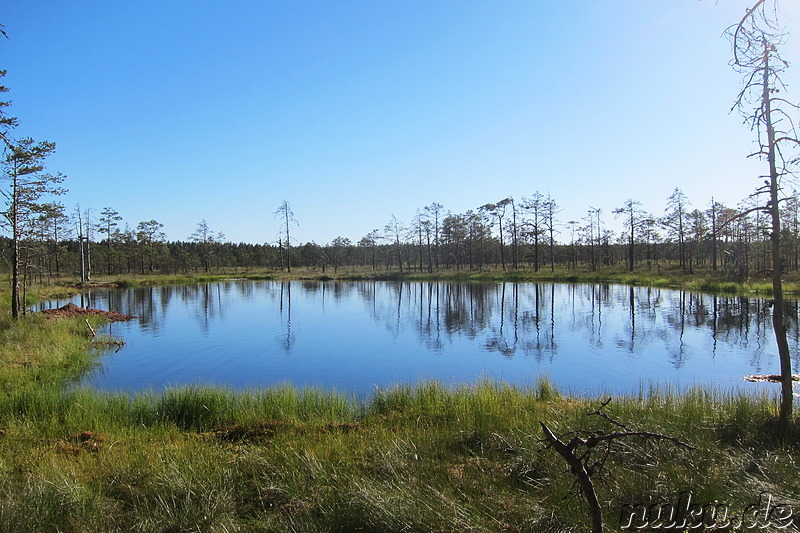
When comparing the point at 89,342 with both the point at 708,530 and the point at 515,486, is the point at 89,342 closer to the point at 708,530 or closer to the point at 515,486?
the point at 515,486

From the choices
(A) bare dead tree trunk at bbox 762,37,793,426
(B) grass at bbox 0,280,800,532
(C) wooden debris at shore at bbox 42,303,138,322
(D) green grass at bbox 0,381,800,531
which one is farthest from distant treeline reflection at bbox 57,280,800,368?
(D) green grass at bbox 0,381,800,531

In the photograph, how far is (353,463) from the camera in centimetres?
539

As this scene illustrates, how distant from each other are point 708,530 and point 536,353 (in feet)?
47.8

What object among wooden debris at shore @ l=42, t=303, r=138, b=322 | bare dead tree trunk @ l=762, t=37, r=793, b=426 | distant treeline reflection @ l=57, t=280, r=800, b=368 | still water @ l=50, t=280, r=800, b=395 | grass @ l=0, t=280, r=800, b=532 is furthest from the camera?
wooden debris at shore @ l=42, t=303, r=138, b=322

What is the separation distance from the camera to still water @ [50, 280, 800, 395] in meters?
14.0

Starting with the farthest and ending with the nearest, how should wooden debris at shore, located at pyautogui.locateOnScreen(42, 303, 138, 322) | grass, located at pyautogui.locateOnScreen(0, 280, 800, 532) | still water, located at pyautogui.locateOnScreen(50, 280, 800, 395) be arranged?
wooden debris at shore, located at pyautogui.locateOnScreen(42, 303, 138, 322) → still water, located at pyautogui.locateOnScreen(50, 280, 800, 395) → grass, located at pyautogui.locateOnScreen(0, 280, 800, 532)

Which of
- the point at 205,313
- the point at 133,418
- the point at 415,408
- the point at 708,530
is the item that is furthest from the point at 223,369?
the point at 205,313

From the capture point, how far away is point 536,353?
1762cm

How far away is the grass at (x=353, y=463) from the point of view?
4.03 m

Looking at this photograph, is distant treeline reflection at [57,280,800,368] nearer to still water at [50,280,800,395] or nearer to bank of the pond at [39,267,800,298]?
still water at [50,280,800,395]

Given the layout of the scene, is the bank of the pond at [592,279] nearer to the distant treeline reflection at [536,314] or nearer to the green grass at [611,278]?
the green grass at [611,278]

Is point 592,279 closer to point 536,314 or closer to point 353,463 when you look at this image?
point 536,314

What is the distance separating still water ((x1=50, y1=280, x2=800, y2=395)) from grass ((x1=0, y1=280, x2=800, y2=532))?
3457mm

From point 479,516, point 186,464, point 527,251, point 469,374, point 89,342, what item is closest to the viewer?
point 479,516
